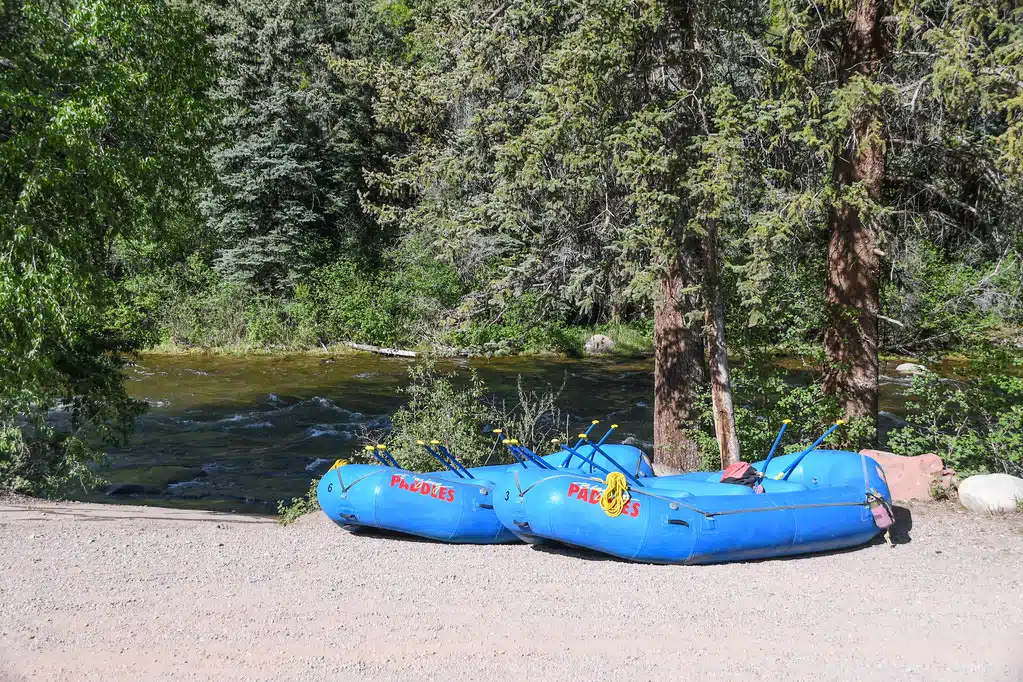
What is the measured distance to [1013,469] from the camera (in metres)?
10.0

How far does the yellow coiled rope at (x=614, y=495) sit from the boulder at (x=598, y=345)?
1864cm

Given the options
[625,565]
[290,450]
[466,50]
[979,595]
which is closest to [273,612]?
[625,565]

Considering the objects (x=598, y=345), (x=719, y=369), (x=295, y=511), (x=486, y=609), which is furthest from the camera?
(x=598, y=345)

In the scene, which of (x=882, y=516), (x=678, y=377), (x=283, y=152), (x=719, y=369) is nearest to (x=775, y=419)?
(x=719, y=369)

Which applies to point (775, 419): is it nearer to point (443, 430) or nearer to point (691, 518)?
point (691, 518)

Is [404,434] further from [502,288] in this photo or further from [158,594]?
[158,594]

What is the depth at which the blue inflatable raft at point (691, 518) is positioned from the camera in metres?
7.81

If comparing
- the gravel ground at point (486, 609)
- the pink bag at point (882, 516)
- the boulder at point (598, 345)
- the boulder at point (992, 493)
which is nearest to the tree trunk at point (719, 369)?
the gravel ground at point (486, 609)

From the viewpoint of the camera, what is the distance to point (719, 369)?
10422 millimetres

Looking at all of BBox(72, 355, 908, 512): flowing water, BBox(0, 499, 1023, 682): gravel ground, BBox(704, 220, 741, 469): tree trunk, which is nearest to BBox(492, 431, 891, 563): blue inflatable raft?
BBox(0, 499, 1023, 682): gravel ground

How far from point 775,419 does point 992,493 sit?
8.33 ft

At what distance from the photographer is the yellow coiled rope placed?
309 inches

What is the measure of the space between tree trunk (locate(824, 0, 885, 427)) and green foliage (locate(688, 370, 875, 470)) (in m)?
0.26

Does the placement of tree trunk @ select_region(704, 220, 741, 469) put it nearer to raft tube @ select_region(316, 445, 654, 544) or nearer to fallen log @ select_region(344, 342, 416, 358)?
raft tube @ select_region(316, 445, 654, 544)
